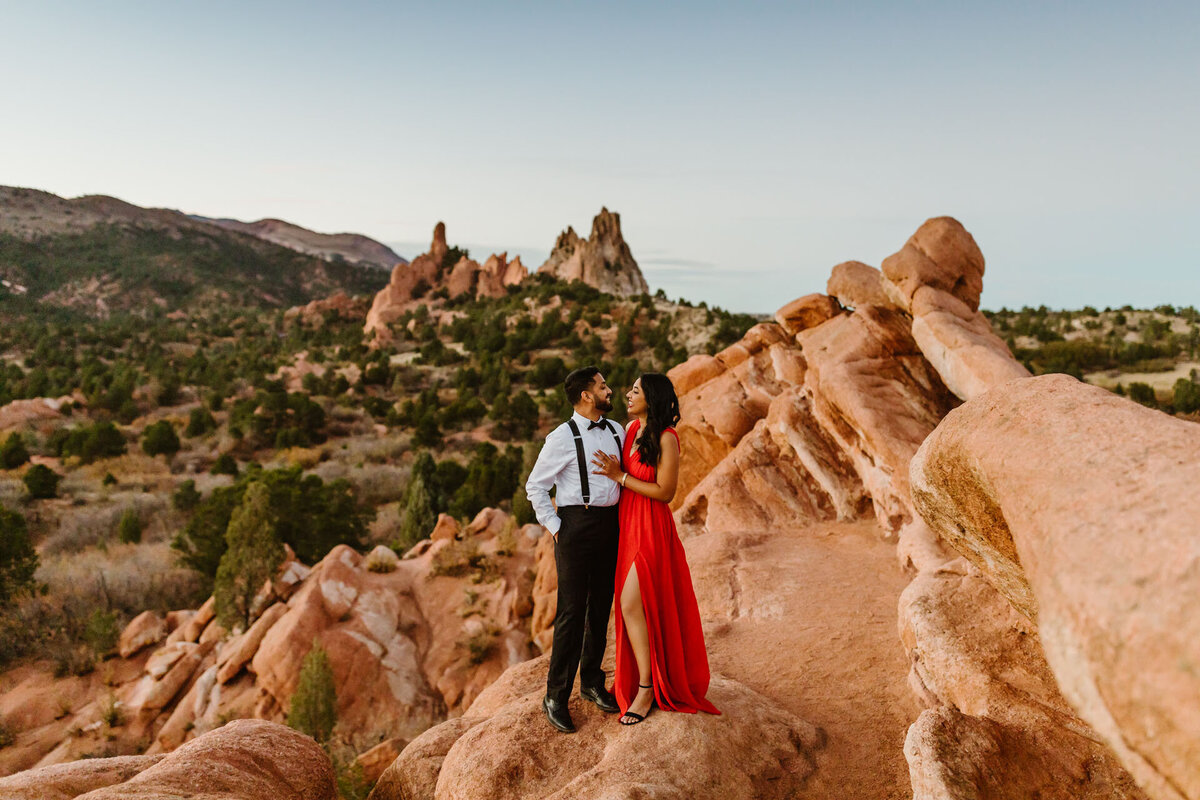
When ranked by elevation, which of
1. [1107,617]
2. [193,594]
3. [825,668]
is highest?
[1107,617]

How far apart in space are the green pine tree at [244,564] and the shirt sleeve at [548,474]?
12501 mm

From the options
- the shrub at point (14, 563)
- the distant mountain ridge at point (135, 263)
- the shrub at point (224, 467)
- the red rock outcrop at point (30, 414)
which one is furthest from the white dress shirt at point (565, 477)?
the distant mountain ridge at point (135, 263)

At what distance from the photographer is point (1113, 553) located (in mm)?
2076

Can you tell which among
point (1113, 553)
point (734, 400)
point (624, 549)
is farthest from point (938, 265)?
point (1113, 553)

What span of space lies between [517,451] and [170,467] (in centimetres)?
1579

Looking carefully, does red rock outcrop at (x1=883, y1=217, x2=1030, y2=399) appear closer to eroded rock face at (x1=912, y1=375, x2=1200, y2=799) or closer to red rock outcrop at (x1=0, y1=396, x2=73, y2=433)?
eroded rock face at (x1=912, y1=375, x2=1200, y2=799)

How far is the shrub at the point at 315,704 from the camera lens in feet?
34.2

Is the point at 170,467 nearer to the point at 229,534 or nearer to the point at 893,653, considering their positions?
the point at 229,534

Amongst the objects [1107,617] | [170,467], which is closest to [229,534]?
[1107,617]

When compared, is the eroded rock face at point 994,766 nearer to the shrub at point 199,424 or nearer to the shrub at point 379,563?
the shrub at point 379,563

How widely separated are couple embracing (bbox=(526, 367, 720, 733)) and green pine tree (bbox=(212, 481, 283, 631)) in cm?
1222

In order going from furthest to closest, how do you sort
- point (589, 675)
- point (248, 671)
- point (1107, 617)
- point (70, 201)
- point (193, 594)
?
point (70, 201), point (193, 594), point (248, 671), point (589, 675), point (1107, 617)

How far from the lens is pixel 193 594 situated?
1783 centimetres

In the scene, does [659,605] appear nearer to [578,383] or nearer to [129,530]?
[578,383]
